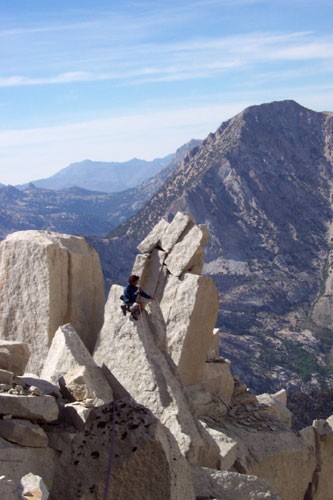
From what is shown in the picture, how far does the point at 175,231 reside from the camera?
3422 centimetres

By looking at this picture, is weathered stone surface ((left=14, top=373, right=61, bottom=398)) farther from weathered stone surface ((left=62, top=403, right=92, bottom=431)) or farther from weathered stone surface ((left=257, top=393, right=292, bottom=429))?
weathered stone surface ((left=257, top=393, right=292, bottom=429))

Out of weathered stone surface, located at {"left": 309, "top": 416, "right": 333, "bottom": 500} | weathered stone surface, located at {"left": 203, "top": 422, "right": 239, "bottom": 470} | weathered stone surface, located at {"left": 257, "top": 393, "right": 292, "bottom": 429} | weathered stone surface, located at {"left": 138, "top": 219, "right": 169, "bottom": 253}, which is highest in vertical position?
weathered stone surface, located at {"left": 138, "top": 219, "right": 169, "bottom": 253}

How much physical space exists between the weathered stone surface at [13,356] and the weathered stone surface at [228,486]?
5.94m

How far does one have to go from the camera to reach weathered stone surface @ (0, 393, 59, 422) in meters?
20.0

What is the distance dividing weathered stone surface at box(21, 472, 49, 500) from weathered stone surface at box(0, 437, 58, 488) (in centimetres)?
116

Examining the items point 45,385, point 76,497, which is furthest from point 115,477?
point 45,385

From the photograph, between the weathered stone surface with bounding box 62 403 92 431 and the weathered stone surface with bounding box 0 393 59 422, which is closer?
the weathered stone surface with bounding box 0 393 59 422

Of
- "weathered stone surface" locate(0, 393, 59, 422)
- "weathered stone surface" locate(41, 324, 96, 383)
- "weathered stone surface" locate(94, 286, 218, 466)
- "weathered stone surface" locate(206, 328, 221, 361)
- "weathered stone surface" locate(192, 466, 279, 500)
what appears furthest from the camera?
"weathered stone surface" locate(206, 328, 221, 361)

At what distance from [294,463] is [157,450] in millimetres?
14673

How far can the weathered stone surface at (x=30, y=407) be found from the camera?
788 inches

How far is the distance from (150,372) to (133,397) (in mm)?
933

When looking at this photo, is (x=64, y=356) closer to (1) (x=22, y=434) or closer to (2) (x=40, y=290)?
(2) (x=40, y=290)

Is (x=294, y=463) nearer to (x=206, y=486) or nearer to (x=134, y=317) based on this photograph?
(x=134, y=317)

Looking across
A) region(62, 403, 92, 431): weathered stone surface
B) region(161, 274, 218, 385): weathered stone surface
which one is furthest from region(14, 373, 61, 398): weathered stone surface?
region(161, 274, 218, 385): weathered stone surface
